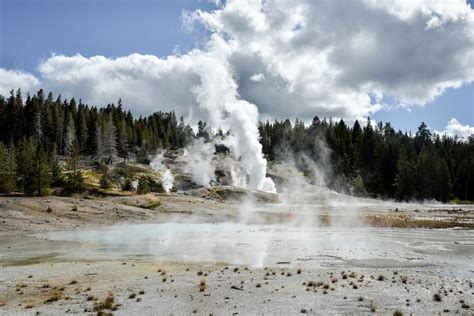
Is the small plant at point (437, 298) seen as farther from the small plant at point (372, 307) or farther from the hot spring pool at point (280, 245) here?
the hot spring pool at point (280, 245)

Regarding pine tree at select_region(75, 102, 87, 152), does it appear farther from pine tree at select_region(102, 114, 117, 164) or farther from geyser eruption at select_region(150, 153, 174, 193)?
geyser eruption at select_region(150, 153, 174, 193)

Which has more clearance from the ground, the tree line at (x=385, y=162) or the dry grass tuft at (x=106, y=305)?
the tree line at (x=385, y=162)

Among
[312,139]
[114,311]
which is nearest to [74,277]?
[114,311]

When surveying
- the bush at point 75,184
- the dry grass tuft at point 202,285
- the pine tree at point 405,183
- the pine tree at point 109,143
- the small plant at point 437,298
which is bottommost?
the dry grass tuft at point 202,285

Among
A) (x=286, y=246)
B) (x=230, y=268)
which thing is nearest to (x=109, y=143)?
(x=286, y=246)

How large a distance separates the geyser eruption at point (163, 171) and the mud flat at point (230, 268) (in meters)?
48.3

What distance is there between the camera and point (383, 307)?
17141 mm

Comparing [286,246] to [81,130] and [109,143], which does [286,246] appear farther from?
[81,130]

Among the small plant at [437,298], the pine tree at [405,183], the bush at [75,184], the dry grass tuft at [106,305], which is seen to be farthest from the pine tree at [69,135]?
the small plant at [437,298]

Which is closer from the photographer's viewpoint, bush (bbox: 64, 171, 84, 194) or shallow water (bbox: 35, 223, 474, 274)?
shallow water (bbox: 35, 223, 474, 274)

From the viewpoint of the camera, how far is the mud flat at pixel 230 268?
1770 centimetres

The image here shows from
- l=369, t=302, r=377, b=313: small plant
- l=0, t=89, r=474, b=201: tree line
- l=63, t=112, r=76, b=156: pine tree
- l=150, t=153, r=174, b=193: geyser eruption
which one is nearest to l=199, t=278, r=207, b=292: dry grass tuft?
l=369, t=302, r=377, b=313: small plant

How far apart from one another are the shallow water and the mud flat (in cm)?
9

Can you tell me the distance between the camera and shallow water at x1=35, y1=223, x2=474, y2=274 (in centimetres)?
2998
